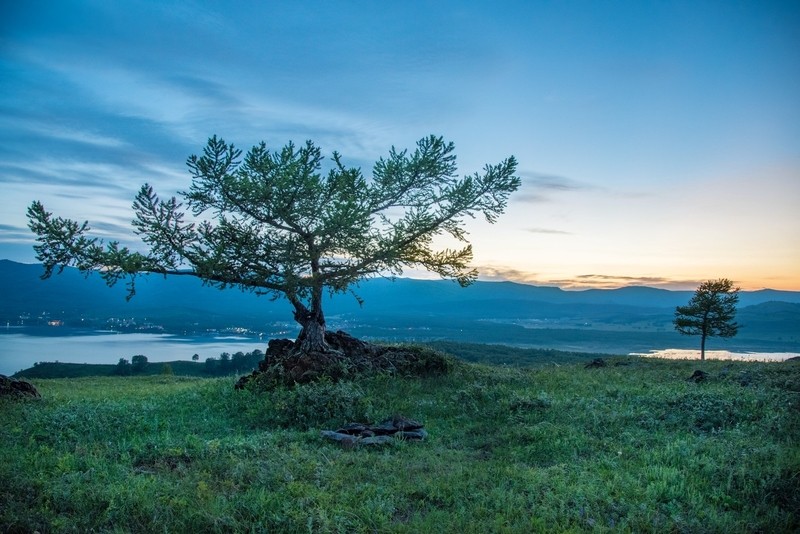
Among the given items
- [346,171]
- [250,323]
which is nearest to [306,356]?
[346,171]

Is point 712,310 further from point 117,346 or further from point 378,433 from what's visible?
point 117,346

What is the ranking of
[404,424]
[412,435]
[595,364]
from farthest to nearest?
[595,364], [404,424], [412,435]

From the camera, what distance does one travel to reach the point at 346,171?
63.5 feet

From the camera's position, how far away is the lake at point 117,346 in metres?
107

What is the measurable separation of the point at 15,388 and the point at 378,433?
1523 cm

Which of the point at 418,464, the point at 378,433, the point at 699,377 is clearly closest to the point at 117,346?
the point at 378,433

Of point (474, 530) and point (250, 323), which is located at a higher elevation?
point (474, 530)

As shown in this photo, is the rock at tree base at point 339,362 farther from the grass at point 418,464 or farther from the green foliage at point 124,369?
the green foliage at point 124,369

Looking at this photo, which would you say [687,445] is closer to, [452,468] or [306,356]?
[452,468]

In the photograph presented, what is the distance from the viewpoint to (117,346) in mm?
135875

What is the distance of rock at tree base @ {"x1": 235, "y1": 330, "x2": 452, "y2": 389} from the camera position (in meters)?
18.3

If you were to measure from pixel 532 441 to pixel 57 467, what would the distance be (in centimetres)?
995

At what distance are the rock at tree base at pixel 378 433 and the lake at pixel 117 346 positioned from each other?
9743 cm

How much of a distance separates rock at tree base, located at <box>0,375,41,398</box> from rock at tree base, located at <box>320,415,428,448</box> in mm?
13504
